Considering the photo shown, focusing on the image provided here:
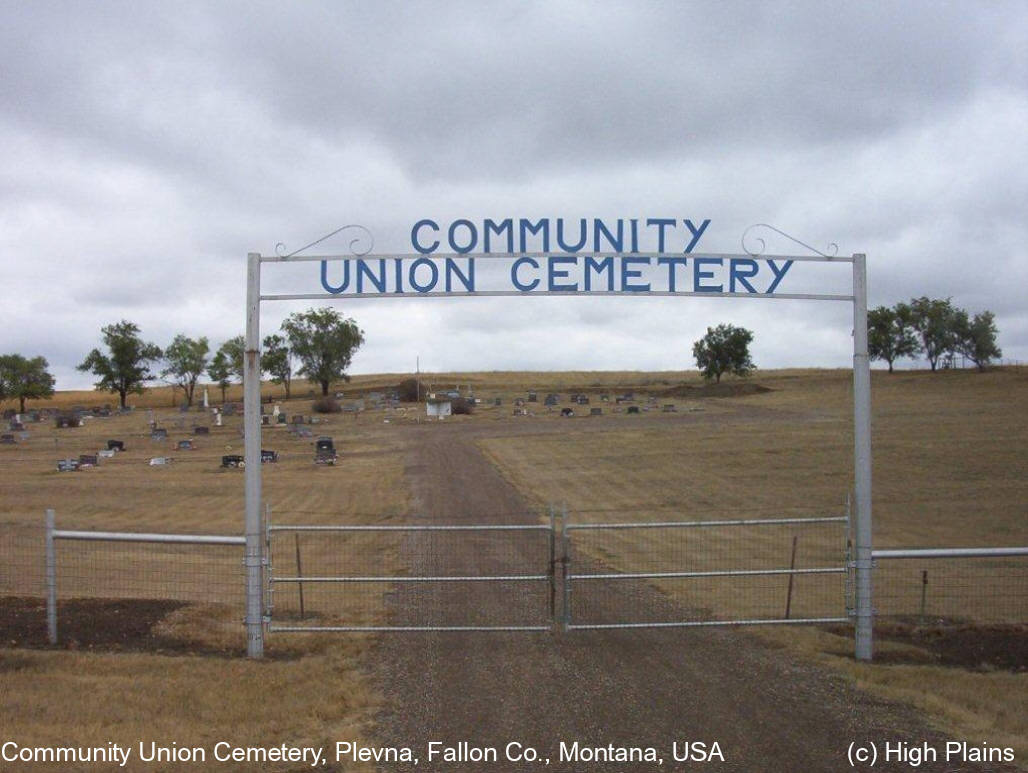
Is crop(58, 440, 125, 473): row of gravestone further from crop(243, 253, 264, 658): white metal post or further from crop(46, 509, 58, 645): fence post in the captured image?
crop(243, 253, 264, 658): white metal post

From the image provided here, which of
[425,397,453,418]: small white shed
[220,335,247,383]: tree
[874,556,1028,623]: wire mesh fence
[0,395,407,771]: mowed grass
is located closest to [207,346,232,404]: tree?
[220,335,247,383]: tree

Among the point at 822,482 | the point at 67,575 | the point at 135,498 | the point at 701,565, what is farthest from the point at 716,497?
the point at 67,575

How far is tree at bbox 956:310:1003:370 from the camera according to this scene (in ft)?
322

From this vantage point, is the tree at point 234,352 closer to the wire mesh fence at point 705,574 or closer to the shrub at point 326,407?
the shrub at point 326,407

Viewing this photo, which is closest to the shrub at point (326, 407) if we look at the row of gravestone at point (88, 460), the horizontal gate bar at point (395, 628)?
the row of gravestone at point (88, 460)

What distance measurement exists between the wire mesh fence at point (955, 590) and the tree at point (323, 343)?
234 feet

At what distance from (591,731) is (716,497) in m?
28.2

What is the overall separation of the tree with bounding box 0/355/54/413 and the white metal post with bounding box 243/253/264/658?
101249 mm

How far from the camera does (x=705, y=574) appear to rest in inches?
457

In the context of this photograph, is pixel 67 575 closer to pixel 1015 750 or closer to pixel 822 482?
pixel 1015 750

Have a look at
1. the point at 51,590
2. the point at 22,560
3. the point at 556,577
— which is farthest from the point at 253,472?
the point at 22,560

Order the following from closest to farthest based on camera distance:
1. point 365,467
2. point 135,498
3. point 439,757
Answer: point 439,757, point 135,498, point 365,467

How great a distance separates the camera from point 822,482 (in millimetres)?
37781

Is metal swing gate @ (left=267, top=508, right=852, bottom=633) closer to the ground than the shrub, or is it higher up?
closer to the ground
